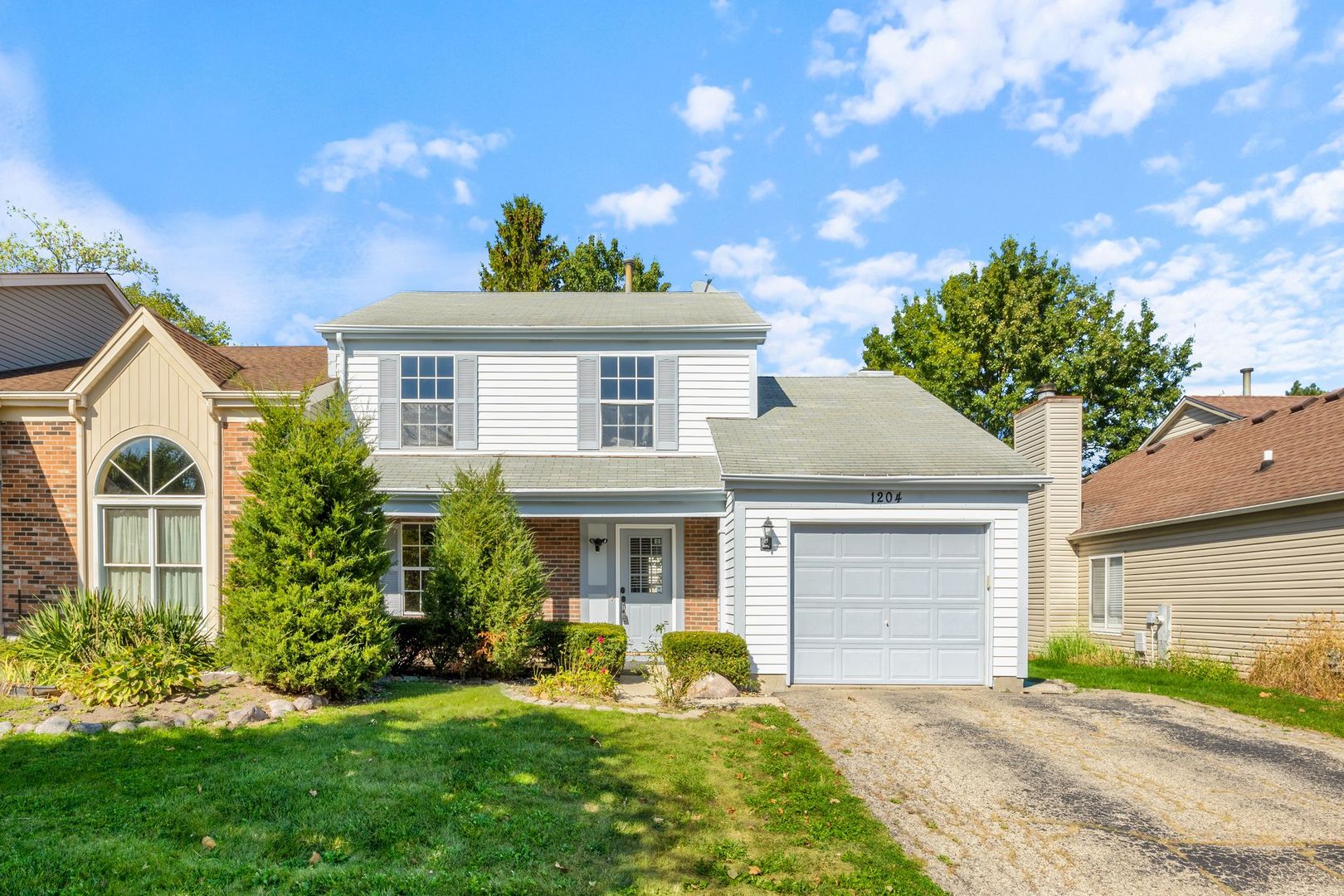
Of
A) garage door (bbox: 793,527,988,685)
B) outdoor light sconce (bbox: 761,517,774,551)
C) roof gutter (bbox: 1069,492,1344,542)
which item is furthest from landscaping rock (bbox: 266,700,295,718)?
roof gutter (bbox: 1069,492,1344,542)

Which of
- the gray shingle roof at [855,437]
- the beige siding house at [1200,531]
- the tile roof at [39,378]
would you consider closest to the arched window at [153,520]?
the tile roof at [39,378]

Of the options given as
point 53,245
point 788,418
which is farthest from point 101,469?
point 53,245

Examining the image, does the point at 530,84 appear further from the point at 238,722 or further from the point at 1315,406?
the point at 1315,406

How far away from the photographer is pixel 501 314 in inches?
588

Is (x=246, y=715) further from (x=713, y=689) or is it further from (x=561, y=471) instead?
(x=561, y=471)

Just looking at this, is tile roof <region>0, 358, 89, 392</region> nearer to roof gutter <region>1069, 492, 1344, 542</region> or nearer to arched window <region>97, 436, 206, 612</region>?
arched window <region>97, 436, 206, 612</region>

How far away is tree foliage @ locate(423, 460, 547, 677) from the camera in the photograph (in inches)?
412

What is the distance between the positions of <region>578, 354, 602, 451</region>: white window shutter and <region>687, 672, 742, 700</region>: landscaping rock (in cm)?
510

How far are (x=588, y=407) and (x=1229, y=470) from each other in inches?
495

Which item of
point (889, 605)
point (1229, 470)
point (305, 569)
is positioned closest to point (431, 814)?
point (305, 569)

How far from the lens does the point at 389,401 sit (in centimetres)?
1389

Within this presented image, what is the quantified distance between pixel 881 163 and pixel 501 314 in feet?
26.1

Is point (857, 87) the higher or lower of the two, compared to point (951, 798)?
higher

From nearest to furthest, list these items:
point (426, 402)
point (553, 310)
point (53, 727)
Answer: point (53, 727), point (426, 402), point (553, 310)
